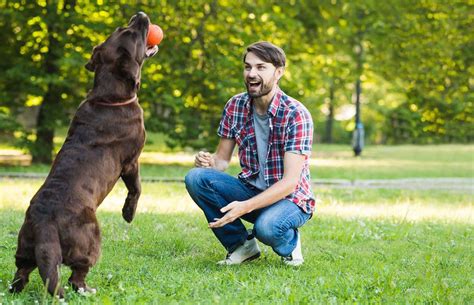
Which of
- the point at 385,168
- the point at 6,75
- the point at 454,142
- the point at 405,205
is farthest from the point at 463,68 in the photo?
the point at 454,142

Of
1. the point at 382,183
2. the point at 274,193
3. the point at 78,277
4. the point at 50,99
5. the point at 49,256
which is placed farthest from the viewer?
the point at 50,99

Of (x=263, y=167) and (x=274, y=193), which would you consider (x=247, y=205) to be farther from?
(x=263, y=167)

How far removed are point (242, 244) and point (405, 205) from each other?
4.63 m

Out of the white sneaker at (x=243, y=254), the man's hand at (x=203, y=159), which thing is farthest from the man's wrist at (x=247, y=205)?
the man's hand at (x=203, y=159)

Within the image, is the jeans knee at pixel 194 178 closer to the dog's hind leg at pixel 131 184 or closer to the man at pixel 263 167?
the man at pixel 263 167

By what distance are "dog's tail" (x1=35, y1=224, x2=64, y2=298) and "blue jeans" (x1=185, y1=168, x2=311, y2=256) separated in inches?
66.4

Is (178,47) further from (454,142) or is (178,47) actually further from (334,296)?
(454,142)

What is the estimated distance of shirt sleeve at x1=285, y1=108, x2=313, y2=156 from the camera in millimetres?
5324

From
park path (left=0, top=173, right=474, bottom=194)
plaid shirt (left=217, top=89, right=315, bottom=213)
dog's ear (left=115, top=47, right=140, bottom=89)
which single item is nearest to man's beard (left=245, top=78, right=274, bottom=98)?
plaid shirt (left=217, top=89, right=315, bottom=213)

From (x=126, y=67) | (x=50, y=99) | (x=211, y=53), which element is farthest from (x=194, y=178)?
(x=211, y=53)

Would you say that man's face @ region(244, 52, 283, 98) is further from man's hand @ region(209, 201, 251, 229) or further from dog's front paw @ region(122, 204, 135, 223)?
dog's front paw @ region(122, 204, 135, 223)

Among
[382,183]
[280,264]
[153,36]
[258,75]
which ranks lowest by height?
[382,183]

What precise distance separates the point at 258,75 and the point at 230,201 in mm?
1033

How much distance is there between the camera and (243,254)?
18.5ft
